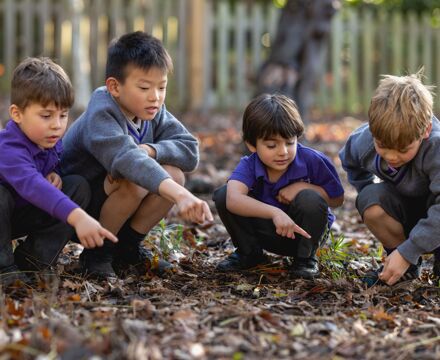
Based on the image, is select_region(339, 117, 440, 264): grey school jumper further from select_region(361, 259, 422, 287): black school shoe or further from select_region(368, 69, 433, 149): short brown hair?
select_region(361, 259, 422, 287): black school shoe

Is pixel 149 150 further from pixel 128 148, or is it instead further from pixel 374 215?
pixel 374 215

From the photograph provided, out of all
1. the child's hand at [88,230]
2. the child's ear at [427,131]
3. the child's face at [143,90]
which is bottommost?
the child's hand at [88,230]

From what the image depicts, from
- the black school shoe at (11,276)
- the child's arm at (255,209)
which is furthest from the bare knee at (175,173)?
the black school shoe at (11,276)

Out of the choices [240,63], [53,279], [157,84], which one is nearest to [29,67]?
[157,84]

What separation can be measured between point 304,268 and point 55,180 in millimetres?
1330

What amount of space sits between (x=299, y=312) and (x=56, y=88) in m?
1.49

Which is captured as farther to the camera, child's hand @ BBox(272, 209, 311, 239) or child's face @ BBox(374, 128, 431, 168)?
child's hand @ BBox(272, 209, 311, 239)

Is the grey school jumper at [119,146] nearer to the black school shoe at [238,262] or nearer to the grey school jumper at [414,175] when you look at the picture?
the black school shoe at [238,262]

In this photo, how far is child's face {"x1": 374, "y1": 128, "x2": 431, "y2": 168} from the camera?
3.63 meters

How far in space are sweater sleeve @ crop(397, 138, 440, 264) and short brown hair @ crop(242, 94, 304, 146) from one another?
647 millimetres

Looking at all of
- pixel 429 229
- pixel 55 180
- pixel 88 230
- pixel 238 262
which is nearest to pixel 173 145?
pixel 55 180

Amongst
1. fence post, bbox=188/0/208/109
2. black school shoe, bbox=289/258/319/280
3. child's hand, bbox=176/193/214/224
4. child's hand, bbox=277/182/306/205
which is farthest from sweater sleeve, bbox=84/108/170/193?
fence post, bbox=188/0/208/109

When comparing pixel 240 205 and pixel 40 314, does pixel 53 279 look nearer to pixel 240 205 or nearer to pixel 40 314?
pixel 40 314

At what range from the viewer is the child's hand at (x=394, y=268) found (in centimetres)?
367
